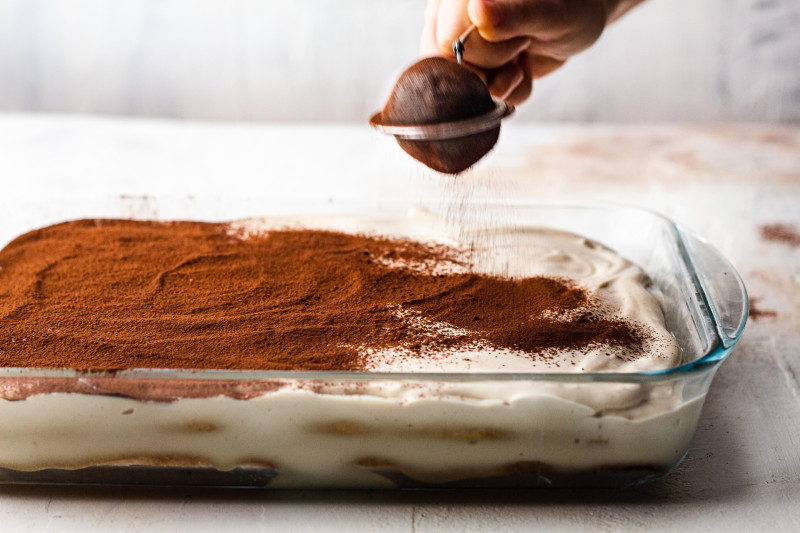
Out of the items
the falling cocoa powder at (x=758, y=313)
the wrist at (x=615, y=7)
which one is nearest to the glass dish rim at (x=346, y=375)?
the falling cocoa powder at (x=758, y=313)

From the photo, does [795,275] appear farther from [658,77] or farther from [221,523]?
[658,77]

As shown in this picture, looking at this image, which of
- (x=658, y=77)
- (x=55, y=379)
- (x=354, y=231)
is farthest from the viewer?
(x=658, y=77)

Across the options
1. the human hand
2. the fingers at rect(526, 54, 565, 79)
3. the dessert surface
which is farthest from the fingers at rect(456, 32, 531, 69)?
the dessert surface

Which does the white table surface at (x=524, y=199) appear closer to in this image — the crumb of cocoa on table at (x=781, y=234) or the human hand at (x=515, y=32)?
the crumb of cocoa on table at (x=781, y=234)

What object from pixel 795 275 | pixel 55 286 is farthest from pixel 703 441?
pixel 55 286

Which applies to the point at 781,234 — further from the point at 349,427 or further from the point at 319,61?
the point at 319,61

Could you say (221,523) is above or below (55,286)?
below
